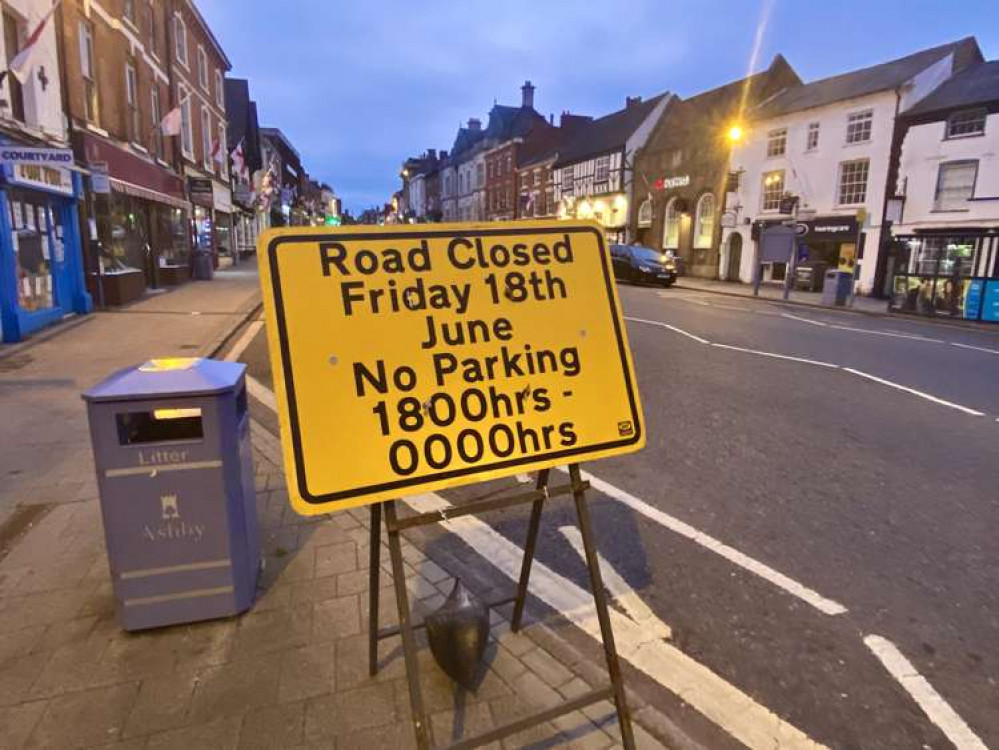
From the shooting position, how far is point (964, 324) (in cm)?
1691

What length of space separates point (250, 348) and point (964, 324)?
1779 centimetres

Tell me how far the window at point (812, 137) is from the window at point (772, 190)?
1620mm

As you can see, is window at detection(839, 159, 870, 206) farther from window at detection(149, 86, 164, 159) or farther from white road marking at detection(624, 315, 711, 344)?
window at detection(149, 86, 164, 159)

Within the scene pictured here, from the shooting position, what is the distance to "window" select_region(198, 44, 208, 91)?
83.1 ft

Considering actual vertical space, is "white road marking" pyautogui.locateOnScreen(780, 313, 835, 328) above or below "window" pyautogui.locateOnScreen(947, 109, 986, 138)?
below

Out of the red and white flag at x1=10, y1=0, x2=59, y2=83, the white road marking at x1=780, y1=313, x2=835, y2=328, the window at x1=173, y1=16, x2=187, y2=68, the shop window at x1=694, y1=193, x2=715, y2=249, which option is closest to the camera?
the red and white flag at x1=10, y1=0, x2=59, y2=83

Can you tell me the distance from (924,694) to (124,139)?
1902 centimetres

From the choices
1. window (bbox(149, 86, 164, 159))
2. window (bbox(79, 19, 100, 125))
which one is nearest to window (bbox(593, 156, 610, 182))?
window (bbox(149, 86, 164, 159))

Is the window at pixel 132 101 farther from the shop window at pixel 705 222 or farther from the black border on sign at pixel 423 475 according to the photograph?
the shop window at pixel 705 222

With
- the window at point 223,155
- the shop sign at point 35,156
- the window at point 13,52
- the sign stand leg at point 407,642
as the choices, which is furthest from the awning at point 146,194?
the sign stand leg at point 407,642

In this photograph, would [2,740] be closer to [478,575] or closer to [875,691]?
[478,575]

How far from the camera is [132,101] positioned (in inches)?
672

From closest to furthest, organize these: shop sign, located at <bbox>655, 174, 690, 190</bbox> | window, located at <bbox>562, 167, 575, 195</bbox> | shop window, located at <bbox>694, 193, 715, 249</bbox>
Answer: shop window, located at <bbox>694, 193, 715, 249</bbox> < shop sign, located at <bbox>655, 174, 690, 190</bbox> < window, located at <bbox>562, 167, 575, 195</bbox>

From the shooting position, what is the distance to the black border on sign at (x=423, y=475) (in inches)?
79.0
